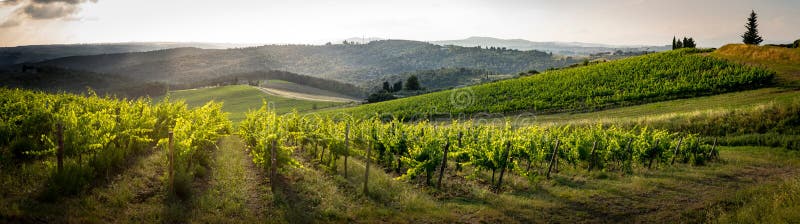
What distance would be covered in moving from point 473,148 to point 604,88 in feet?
127

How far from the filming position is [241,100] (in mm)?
82688

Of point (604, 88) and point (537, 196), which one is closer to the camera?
point (537, 196)

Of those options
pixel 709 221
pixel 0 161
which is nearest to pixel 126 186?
pixel 0 161

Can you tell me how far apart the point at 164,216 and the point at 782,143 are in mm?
36767

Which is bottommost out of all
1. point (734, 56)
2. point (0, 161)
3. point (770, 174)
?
point (770, 174)

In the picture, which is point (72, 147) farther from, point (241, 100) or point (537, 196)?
point (241, 100)

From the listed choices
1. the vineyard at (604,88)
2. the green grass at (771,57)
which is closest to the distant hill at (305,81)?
the vineyard at (604,88)

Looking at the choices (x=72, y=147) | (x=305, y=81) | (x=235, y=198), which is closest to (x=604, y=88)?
(x=235, y=198)

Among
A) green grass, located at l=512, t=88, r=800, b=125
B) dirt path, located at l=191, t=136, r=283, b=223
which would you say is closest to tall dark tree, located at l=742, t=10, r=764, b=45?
green grass, located at l=512, t=88, r=800, b=125

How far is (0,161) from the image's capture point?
1166 centimetres

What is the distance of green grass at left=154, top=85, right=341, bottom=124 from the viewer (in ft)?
249

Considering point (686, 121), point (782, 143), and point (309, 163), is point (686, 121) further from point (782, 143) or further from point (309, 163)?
point (309, 163)

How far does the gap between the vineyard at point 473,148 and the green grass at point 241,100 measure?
5359 centimetres

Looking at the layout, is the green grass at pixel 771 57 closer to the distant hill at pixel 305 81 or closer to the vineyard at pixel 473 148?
the vineyard at pixel 473 148
